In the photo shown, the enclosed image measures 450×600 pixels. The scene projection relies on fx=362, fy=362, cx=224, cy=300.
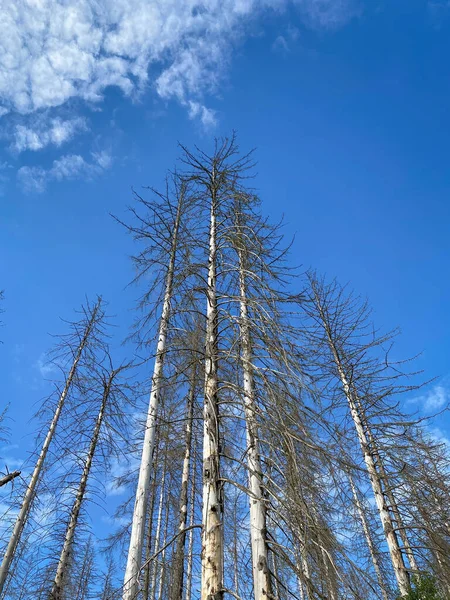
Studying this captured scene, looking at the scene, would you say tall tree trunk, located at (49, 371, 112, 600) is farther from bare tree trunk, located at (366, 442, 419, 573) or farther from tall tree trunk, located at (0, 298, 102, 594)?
bare tree trunk, located at (366, 442, 419, 573)

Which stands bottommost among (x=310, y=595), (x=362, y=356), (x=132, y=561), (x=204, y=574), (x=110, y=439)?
(x=310, y=595)

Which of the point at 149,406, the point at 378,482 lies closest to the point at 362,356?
the point at 378,482

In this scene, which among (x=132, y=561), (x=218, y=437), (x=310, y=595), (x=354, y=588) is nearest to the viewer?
(x=310, y=595)

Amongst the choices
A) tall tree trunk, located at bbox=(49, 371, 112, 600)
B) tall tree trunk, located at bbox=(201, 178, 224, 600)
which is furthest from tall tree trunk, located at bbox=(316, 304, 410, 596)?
tall tree trunk, located at bbox=(49, 371, 112, 600)

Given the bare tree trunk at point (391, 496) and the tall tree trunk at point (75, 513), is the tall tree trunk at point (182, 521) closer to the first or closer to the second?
the tall tree trunk at point (75, 513)

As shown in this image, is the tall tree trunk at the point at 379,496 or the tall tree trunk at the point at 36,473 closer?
the tall tree trunk at the point at 379,496

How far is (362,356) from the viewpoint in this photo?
905 cm

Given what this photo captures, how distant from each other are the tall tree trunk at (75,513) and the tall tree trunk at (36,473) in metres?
1.05

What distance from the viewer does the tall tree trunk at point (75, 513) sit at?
21.6 ft

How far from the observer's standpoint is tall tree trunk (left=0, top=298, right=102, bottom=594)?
7.22 meters

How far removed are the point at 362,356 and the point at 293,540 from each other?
22.8 ft

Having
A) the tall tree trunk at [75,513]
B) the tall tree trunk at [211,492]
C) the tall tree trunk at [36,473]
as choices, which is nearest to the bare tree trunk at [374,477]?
the tall tree trunk at [211,492]

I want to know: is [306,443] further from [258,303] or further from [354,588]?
[258,303]

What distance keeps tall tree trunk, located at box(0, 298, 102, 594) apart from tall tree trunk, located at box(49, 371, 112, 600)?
1.05 metres
